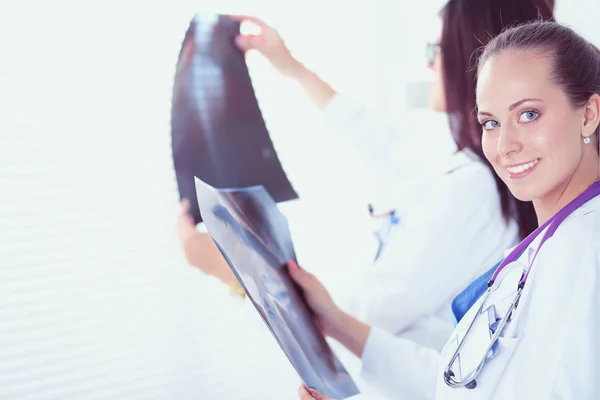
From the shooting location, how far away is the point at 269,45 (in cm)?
143

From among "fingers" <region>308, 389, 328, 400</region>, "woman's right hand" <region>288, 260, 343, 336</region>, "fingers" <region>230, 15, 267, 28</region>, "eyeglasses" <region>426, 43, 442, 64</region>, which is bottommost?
"fingers" <region>308, 389, 328, 400</region>

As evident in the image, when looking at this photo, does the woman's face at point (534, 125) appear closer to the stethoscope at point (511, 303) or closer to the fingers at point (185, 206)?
the stethoscope at point (511, 303)

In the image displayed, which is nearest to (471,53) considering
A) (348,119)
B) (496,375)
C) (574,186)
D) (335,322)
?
(348,119)

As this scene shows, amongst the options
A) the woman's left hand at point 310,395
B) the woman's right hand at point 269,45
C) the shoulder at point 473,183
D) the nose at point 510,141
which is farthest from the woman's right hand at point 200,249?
the nose at point 510,141

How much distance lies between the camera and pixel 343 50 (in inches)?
82.0

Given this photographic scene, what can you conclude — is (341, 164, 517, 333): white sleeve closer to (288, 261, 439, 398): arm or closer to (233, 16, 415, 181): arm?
(288, 261, 439, 398): arm

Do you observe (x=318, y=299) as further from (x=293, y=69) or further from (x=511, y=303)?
(x=293, y=69)

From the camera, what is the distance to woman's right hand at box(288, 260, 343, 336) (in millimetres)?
1106

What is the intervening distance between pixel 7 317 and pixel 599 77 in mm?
1389

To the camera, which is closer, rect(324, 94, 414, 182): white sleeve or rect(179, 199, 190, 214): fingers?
rect(179, 199, 190, 214): fingers

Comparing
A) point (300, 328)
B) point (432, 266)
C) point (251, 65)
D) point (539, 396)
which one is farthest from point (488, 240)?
point (251, 65)

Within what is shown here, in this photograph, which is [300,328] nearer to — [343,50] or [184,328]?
[184,328]

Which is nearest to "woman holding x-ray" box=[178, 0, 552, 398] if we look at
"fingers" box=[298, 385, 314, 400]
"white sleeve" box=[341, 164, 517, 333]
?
"white sleeve" box=[341, 164, 517, 333]

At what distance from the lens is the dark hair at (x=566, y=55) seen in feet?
2.71
